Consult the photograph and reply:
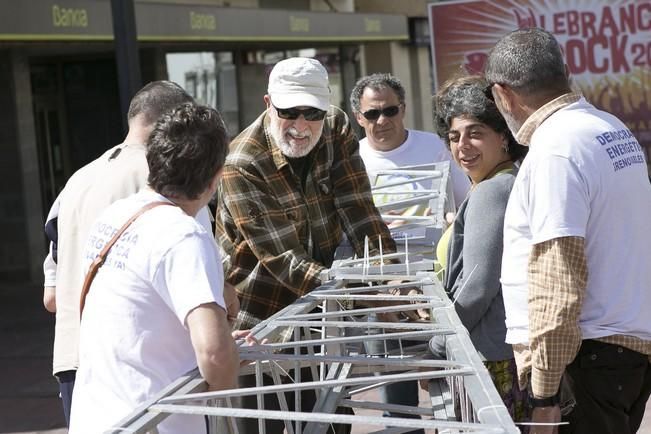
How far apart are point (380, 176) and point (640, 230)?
112 inches

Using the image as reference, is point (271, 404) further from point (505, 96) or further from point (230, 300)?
point (505, 96)

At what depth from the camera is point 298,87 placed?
4223 millimetres

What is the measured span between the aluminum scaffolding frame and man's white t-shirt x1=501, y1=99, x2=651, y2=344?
35 cm

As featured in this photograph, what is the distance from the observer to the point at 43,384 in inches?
332

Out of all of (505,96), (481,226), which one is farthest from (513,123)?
(481,226)

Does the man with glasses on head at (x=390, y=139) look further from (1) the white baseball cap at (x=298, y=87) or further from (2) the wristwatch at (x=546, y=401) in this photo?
(2) the wristwatch at (x=546, y=401)

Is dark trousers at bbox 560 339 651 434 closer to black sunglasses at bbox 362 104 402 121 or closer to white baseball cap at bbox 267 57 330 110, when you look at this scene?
white baseball cap at bbox 267 57 330 110

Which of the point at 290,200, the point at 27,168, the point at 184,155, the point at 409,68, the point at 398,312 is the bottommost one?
the point at 398,312

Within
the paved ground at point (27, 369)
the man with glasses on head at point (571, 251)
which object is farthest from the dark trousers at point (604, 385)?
the paved ground at point (27, 369)

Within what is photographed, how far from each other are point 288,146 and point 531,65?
4.20ft

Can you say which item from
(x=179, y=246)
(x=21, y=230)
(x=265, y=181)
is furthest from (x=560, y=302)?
(x=21, y=230)

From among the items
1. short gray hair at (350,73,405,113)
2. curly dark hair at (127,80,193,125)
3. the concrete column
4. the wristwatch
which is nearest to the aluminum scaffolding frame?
the wristwatch

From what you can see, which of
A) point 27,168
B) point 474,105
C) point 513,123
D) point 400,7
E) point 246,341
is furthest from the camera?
point 400,7

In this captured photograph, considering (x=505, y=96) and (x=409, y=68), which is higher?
(x=409, y=68)
